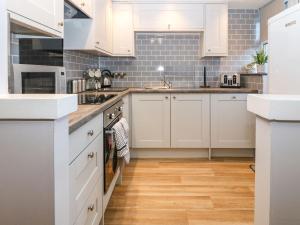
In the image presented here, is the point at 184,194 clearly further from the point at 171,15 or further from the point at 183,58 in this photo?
the point at 171,15

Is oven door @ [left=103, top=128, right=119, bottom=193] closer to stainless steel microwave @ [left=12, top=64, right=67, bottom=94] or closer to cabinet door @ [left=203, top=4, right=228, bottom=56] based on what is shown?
stainless steel microwave @ [left=12, top=64, right=67, bottom=94]

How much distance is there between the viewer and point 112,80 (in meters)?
4.95

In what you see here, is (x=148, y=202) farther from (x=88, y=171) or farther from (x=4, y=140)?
(x=4, y=140)

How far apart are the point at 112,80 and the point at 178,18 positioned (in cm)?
129

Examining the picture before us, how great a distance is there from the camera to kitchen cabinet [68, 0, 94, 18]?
268 cm

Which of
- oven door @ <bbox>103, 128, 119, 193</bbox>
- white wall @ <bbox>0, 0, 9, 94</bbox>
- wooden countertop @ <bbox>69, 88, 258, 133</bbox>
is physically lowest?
oven door @ <bbox>103, 128, 119, 193</bbox>

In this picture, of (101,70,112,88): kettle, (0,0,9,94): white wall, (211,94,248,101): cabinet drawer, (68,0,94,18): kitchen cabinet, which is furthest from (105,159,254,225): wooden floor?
(68,0,94,18): kitchen cabinet

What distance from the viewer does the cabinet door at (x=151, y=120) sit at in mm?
4297

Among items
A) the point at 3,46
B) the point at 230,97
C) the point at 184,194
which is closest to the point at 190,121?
the point at 230,97

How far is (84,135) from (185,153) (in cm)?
291

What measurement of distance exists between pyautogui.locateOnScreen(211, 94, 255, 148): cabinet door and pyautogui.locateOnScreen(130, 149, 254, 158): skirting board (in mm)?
137

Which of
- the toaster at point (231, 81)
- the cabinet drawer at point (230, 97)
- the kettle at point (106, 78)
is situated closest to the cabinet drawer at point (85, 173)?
the cabinet drawer at point (230, 97)

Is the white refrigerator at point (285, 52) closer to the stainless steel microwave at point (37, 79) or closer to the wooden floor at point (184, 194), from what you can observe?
the wooden floor at point (184, 194)

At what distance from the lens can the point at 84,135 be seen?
167cm
